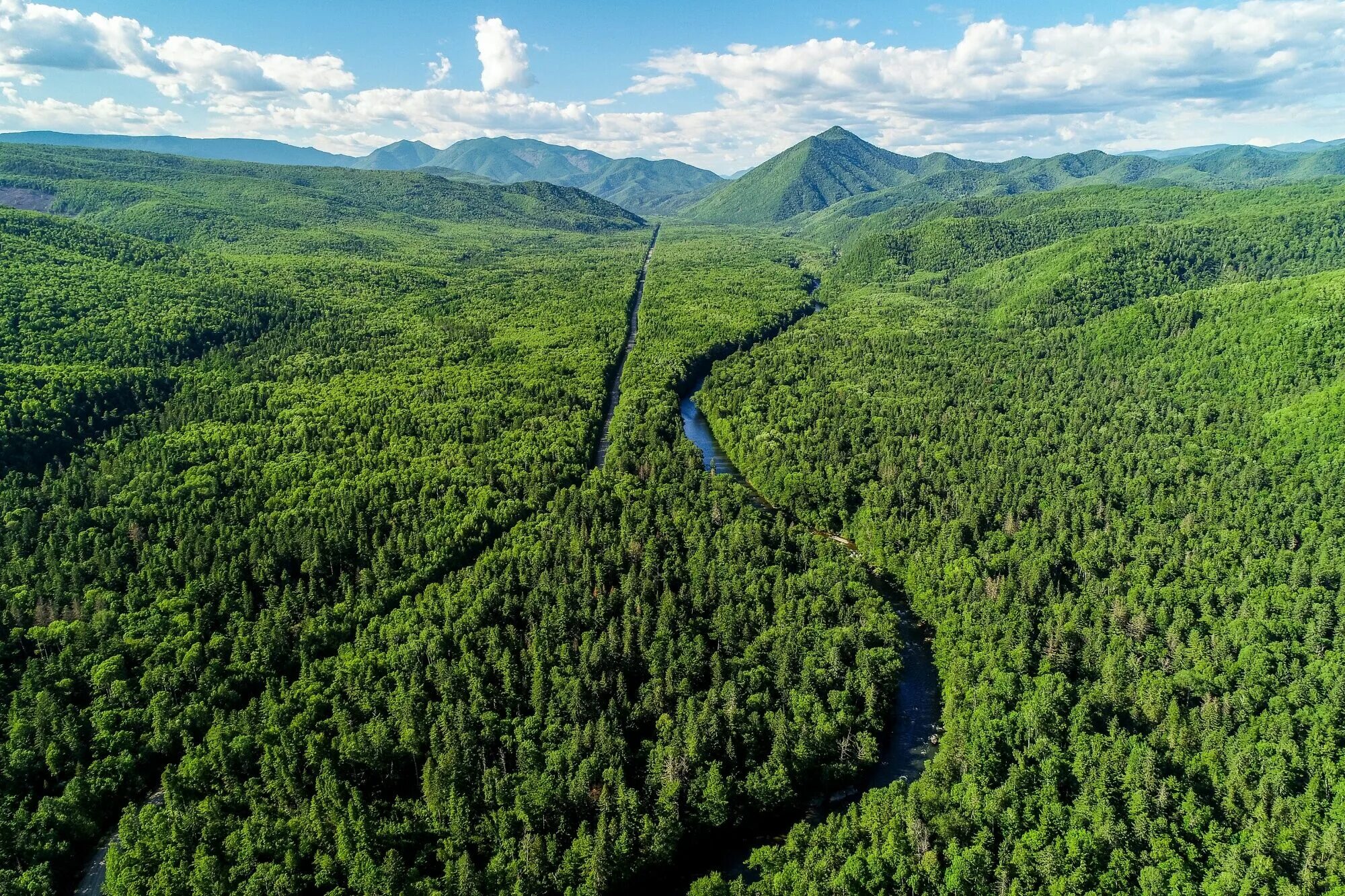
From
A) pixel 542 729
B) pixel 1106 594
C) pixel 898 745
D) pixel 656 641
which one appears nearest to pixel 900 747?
pixel 898 745

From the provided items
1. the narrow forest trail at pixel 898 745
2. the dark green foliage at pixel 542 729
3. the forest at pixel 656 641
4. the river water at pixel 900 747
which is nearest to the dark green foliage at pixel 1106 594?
the forest at pixel 656 641

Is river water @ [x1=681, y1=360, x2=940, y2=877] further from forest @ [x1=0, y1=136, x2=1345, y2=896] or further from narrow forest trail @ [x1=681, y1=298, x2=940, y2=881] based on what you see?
forest @ [x1=0, y1=136, x2=1345, y2=896]

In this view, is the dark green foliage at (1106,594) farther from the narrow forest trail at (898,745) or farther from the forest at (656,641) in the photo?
the narrow forest trail at (898,745)

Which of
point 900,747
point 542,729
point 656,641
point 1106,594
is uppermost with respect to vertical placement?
point 1106,594

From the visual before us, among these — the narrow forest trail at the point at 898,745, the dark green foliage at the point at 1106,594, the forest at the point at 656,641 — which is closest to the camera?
the dark green foliage at the point at 1106,594

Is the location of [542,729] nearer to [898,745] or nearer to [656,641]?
[656,641]

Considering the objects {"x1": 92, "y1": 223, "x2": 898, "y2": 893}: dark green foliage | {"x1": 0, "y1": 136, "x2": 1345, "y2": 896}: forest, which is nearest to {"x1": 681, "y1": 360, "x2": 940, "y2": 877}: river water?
{"x1": 0, "y1": 136, "x2": 1345, "y2": 896}: forest

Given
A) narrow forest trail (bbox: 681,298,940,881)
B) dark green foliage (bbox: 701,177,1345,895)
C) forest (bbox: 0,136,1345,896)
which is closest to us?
dark green foliage (bbox: 701,177,1345,895)

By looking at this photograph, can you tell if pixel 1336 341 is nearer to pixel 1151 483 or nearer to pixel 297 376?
pixel 1151 483
